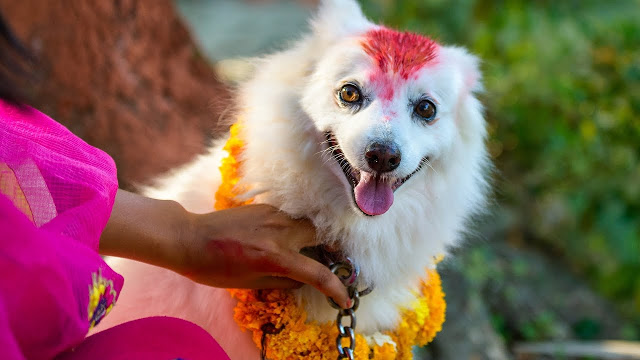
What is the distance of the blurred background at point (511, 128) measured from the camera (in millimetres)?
3342

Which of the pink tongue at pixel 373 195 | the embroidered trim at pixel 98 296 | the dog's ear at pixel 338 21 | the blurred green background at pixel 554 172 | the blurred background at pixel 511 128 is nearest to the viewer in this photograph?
the embroidered trim at pixel 98 296

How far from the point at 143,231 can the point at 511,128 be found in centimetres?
345

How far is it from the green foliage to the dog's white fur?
195 cm

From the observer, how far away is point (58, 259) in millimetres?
1169

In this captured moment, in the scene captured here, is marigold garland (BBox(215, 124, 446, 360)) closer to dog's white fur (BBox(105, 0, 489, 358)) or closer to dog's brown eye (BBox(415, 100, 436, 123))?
dog's white fur (BBox(105, 0, 489, 358))

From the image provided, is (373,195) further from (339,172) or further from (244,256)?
(244,256)

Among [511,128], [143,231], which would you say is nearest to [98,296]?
[143,231]

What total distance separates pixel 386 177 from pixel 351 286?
1.11ft

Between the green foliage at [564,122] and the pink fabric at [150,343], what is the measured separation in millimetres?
2719

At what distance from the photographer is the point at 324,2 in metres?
2.00

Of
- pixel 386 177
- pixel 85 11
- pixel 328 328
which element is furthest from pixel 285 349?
pixel 85 11

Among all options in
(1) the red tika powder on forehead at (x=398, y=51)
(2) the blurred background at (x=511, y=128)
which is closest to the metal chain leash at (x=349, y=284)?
(1) the red tika powder on forehead at (x=398, y=51)

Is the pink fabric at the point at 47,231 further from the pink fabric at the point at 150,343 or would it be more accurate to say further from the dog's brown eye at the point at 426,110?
the dog's brown eye at the point at 426,110

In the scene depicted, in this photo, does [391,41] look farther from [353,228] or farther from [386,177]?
[353,228]
